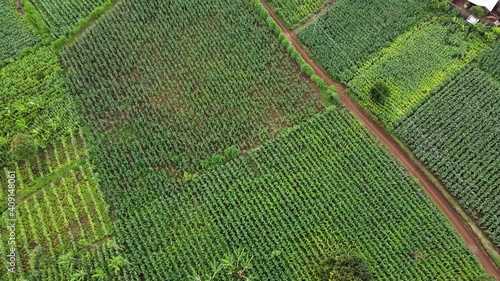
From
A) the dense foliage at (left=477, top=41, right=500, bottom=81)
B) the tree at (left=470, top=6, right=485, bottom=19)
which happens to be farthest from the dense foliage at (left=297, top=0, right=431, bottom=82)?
the dense foliage at (left=477, top=41, right=500, bottom=81)

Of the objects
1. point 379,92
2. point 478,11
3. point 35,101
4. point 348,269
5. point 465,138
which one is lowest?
point 348,269

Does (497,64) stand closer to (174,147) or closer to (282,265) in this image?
(282,265)

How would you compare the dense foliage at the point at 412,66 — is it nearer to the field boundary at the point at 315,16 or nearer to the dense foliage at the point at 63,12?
the field boundary at the point at 315,16

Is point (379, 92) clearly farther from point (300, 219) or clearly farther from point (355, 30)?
point (300, 219)

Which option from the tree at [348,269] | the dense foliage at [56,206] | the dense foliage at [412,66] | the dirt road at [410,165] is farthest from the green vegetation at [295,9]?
the tree at [348,269]

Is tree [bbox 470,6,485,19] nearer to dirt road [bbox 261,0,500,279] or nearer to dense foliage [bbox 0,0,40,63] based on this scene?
dirt road [bbox 261,0,500,279]

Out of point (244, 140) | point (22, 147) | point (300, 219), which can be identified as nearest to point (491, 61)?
point (300, 219)
